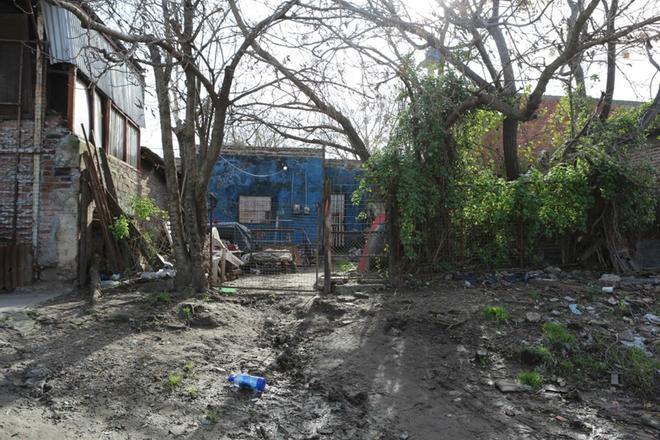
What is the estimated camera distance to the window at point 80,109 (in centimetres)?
877

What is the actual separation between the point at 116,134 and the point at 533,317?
9488mm

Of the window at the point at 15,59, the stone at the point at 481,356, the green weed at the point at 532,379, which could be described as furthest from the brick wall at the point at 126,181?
the green weed at the point at 532,379

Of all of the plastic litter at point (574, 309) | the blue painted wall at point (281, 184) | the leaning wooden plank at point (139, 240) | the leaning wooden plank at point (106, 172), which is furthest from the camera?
the blue painted wall at point (281, 184)

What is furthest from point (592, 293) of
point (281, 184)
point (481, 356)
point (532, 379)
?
point (281, 184)

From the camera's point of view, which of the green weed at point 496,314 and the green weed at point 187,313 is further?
the green weed at point 187,313

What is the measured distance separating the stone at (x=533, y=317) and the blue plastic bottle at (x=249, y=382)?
3708 millimetres

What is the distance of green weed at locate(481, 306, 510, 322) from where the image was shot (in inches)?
265

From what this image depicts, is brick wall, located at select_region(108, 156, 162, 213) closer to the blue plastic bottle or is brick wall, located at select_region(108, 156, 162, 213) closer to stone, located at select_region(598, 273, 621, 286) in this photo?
the blue plastic bottle

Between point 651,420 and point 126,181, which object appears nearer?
point 651,420

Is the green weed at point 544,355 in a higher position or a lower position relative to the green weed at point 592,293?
lower

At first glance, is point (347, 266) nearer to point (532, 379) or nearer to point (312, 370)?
point (312, 370)

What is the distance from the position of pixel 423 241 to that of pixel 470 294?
1.45 metres

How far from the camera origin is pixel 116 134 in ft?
36.7

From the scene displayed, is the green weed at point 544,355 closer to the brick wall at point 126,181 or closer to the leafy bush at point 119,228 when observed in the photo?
the leafy bush at point 119,228
